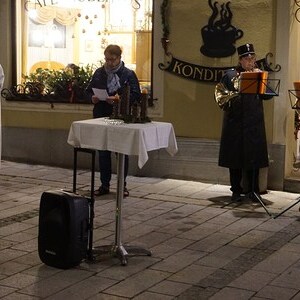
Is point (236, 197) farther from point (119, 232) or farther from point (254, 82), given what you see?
point (119, 232)

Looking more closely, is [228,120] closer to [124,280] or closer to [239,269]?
[239,269]

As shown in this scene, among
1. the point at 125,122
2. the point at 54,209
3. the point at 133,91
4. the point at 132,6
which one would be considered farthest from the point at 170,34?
the point at 54,209

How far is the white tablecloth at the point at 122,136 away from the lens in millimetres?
5535

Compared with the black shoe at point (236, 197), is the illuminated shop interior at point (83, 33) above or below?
above

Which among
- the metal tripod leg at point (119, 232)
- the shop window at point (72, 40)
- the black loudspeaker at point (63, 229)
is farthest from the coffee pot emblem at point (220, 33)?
the black loudspeaker at point (63, 229)

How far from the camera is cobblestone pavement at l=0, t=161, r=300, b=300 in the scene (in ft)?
16.9

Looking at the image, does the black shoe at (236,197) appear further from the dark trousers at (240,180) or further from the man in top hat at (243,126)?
the man in top hat at (243,126)

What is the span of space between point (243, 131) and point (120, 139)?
267cm

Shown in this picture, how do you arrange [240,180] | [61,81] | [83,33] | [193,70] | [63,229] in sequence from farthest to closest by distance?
1. [83,33]
2. [61,81]
3. [193,70]
4. [240,180]
5. [63,229]

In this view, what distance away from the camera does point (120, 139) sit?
561cm

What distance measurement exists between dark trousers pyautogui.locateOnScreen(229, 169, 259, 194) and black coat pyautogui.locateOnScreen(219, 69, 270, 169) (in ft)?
0.60

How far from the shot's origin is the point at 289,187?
8.82 meters

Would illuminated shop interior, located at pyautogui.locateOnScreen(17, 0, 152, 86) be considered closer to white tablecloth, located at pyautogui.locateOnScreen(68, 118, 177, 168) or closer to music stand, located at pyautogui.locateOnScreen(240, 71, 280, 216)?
music stand, located at pyautogui.locateOnScreen(240, 71, 280, 216)

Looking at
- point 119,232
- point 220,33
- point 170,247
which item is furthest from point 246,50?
point 119,232
